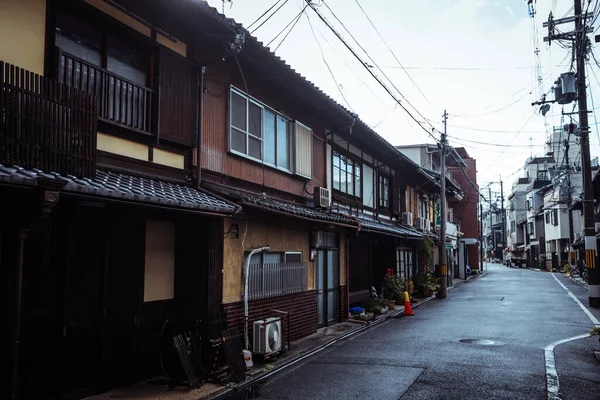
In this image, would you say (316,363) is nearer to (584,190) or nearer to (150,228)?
(150,228)

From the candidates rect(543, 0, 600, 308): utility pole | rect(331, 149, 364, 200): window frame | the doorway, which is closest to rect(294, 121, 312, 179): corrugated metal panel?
rect(331, 149, 364, 200): window frame

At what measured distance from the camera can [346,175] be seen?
18328mm

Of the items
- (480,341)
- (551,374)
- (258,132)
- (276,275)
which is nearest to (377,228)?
(480,341)

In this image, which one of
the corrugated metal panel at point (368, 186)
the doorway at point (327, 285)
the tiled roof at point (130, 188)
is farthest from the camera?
the corrugated metal panel at point (368, 186)

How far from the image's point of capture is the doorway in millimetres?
14883

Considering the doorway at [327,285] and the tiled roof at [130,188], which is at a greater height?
the tiled roof at [130,188]

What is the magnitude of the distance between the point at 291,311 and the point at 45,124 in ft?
26.9

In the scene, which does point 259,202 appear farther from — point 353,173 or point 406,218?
point 406,218

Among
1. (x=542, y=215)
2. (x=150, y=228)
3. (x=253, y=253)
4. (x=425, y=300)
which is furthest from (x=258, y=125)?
(x=542, y=215)

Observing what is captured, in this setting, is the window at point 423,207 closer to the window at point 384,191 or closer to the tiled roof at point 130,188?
the window at point 384,191

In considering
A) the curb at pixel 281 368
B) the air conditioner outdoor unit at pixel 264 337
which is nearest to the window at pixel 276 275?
the air conditioner outdoor unit at pixel 264 337

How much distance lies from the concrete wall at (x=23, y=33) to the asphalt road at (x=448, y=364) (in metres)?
6.02

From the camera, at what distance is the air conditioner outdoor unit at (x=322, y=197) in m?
14.8

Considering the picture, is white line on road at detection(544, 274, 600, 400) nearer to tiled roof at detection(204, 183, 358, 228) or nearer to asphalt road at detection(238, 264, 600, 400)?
asphalt road at detection(238, 264, 600, 400)
